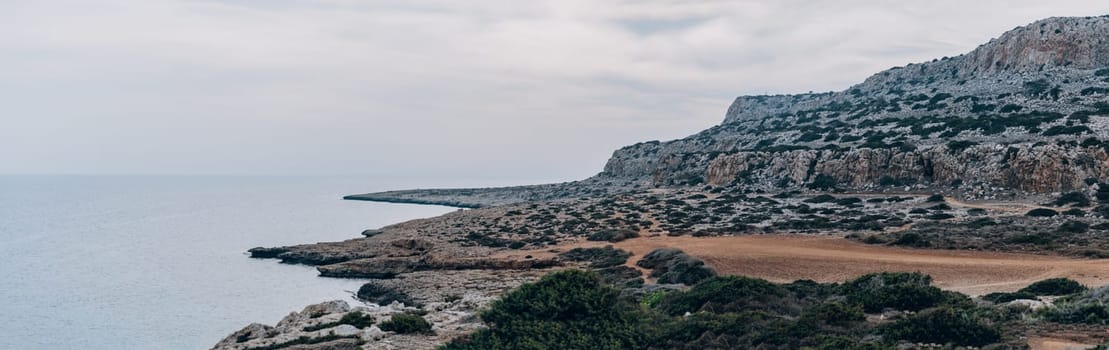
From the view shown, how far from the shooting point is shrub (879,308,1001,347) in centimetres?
1217

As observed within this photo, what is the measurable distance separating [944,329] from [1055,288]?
8254 mm

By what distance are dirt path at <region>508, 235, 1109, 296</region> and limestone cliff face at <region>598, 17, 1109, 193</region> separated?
17.6m

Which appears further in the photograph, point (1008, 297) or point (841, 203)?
point (841, 203)

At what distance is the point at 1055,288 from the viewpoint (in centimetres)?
1817

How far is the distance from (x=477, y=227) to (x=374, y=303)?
81.0 feet

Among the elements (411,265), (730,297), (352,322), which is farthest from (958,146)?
(352,322)

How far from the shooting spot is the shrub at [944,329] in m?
12.2

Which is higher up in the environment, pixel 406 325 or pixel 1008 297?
pixel 1008 297

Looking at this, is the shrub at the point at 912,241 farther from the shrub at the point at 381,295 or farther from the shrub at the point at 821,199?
the shrub at the point at 381,295

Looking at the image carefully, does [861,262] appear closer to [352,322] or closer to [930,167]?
[352,322]

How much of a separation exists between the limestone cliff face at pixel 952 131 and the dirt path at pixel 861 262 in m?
17.6

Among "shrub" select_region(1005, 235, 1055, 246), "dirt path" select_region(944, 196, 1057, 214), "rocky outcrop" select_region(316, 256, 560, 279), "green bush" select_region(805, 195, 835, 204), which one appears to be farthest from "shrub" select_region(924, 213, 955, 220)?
"rocky outcrop" select_region(316, 256, 560, 279)

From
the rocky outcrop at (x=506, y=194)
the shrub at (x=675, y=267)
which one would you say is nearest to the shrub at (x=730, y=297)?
the shrub at (x=675, y=267)

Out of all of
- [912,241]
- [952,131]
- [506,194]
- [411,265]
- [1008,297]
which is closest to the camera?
[1008,297]
